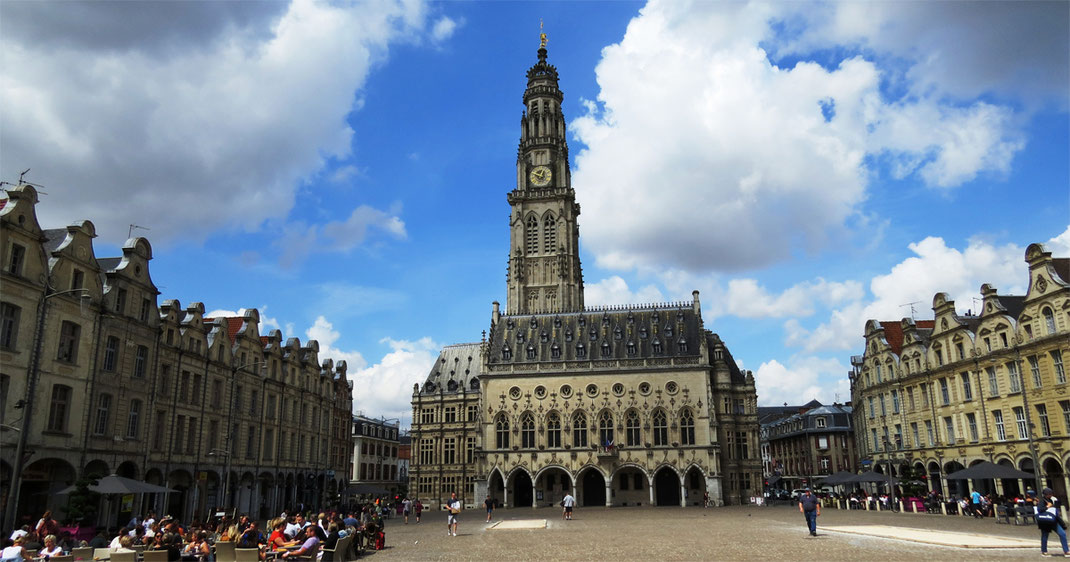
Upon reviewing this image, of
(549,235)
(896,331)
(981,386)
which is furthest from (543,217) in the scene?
(981,386)

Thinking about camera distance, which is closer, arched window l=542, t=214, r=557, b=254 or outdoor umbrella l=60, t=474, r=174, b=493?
outdoor umbrella l=60, t=474, r=174, b=493

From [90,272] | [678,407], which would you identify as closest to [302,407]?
[90,272]

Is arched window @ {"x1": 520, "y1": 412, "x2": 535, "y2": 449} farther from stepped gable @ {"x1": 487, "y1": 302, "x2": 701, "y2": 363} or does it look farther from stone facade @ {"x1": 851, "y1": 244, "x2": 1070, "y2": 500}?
stone facade @ {"x1": 851, "y1": 244, "x2": 1070, "y2": 500}

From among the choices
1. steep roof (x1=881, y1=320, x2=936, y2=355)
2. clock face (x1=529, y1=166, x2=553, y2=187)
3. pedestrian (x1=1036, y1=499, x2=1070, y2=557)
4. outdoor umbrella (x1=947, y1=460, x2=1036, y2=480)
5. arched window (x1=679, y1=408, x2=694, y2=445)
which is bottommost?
pedestrian (x1=1036, y1=499, x2=1070, y2=557)

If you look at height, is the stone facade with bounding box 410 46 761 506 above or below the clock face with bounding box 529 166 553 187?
below

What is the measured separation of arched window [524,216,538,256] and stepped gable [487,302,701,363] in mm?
16316

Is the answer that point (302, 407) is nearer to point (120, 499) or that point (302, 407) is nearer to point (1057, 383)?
point (120, 499)

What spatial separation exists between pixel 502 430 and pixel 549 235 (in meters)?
30.2

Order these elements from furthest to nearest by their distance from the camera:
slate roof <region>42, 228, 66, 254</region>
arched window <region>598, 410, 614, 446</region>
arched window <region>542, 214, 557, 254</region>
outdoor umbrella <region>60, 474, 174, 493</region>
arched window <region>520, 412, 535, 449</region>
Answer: arched window <region>542, 214, 557, 254</region> < arched window <region>520, 412, 535, 449</region> < arched window <region>598, 410, 614, 446</region> < slate roof <region>42, 228, 66, 254</region> < outdoor umbrella <region>60, 474, 174, 493</region>

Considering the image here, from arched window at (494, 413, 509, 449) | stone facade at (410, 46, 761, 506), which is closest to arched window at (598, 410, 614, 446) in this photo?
stone facade at (410, 46, 761, 506)

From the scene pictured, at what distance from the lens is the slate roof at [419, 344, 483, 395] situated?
262 feet

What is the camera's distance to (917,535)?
2647cm

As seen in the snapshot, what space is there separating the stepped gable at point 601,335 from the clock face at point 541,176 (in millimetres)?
23755

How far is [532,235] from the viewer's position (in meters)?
90.5
